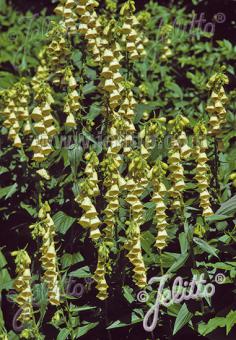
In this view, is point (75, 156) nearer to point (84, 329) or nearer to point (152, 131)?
point (152, 131)

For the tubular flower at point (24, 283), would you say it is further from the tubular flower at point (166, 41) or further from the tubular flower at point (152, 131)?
the tubular flower at point (166, 41)

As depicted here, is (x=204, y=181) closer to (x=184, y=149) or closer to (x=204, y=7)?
(x=184, y=149)

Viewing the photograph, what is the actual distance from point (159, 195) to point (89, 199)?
397 mm

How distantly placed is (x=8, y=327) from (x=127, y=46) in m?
2.20

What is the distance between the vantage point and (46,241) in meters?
3.37

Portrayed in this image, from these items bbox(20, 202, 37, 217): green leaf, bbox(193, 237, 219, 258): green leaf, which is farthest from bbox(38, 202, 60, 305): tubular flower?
bbox(193, 237, 219, 258): green leaf

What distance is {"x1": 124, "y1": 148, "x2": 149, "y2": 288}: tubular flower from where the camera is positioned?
126 inches

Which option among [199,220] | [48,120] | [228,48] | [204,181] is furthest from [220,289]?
[228,48]

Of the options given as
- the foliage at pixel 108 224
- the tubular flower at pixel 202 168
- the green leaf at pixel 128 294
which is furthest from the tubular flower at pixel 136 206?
the tubular flower at pixel 202 168

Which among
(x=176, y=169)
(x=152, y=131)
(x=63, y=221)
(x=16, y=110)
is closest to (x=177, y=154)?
(x=176, y=169)

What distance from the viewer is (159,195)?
3.32 m

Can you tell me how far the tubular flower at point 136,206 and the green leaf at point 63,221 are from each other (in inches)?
23.1

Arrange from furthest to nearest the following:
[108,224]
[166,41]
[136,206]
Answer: [166,41]
[108,224]
[136,206]

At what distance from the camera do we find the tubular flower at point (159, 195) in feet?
10.7
